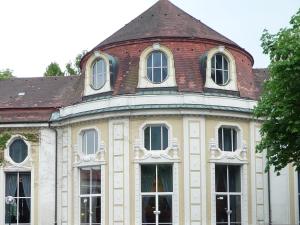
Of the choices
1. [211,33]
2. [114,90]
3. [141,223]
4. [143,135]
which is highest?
[211,33]

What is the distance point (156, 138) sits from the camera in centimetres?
3175

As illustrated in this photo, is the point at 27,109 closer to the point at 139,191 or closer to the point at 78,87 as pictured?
the point at 78,87

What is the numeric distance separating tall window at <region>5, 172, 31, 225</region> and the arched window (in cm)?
83

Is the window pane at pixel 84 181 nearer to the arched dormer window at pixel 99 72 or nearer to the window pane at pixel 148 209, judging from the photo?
the window pane at pixel 148 209

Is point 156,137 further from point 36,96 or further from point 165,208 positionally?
point 36,96

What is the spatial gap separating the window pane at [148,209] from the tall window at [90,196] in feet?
7.07

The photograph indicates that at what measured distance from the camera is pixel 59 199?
113ft

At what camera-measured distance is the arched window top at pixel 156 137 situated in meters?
31.7

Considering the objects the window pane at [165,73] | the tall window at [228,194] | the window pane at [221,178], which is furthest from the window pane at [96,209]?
the window pane at [165,73]

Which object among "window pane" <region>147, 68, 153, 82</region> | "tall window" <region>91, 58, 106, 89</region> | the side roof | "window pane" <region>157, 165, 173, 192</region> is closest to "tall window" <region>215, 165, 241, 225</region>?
"window pane" <region>157, 165, 173, 192</region>

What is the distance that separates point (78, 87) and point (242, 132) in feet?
27.4

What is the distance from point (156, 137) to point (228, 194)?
13.3 ft

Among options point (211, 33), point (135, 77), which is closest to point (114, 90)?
point (135, 77)

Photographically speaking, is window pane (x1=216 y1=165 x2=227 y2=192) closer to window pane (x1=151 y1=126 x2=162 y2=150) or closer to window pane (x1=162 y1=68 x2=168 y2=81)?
window pane (x1=151 y1=126 x2=162 y2=150)
